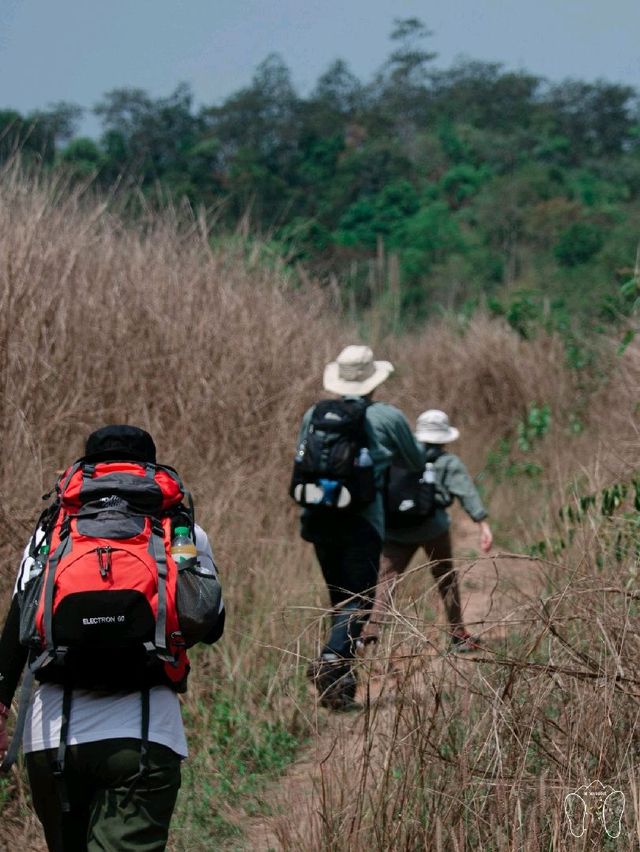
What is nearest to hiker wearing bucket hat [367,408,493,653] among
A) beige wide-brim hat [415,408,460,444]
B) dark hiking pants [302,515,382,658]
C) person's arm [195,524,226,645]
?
beige wide-brim hat [415,408,460,444]

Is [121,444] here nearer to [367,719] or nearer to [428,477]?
[367,719]

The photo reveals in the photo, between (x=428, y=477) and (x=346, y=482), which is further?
(x=428, y=477)

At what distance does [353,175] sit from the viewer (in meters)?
46.1

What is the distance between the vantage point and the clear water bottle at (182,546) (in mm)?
2963

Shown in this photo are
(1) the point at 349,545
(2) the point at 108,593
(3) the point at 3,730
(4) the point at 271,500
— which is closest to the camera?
(2) the point at 108,593

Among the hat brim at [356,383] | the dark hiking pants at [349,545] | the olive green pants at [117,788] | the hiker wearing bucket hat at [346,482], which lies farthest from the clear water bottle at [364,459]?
the olive green pants at [117,788]

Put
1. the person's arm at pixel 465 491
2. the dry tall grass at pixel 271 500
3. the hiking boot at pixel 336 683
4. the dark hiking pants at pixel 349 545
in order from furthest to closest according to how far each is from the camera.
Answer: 1. the person's arm at pixel 465 491
2. the dark hiking pants at pixel 349 545
3. the hiking boot at pixel 336 683
4. the dry tall grass at pixel 271 500

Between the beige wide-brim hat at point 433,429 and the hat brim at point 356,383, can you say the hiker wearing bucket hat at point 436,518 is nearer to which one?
the beige wide-brim hat at point 433,429

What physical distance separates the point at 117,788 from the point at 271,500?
17.4ft

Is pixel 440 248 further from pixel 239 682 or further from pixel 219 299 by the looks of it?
pixel 239 682

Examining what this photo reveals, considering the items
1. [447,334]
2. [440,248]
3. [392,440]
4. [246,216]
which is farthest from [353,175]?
[392,440]

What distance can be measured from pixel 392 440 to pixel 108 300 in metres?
2.50

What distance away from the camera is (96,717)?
293 cm

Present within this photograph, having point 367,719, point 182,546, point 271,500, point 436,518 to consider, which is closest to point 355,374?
point 436,518
